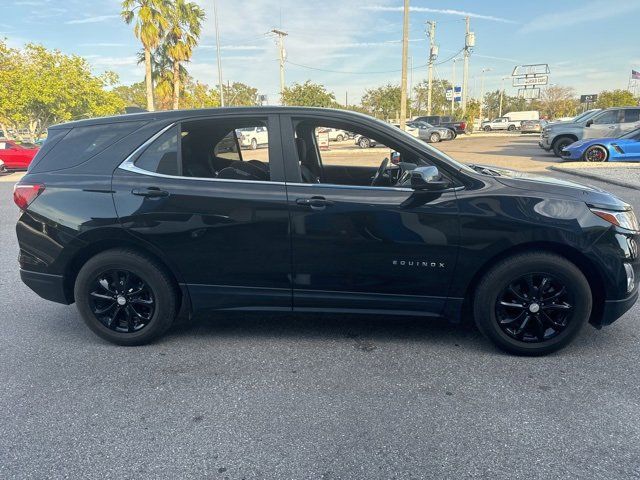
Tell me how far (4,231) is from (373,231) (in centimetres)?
746

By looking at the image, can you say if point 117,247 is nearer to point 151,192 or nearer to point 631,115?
point 151,192

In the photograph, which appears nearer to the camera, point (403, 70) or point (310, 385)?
point (310, 385)

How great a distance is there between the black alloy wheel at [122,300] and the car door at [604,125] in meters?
18.4

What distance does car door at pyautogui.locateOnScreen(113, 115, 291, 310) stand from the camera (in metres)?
3.26

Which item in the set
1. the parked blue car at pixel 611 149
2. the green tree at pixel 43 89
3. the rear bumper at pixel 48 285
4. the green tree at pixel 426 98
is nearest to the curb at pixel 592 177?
the parked blue car at pixel 611 149

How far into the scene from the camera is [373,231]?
3162 millimetres

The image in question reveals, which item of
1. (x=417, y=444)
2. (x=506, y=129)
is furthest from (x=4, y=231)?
(x=506, y=129)

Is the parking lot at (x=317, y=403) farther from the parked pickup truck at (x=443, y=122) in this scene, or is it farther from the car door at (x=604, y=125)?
the parked pickup truck at (x=443, y=122)

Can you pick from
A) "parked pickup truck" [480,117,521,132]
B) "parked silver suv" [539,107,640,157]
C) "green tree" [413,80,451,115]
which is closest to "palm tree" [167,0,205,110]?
"parked silver suv" [539,107,640,157]

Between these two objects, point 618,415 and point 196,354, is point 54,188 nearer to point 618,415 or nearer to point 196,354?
point 196,354

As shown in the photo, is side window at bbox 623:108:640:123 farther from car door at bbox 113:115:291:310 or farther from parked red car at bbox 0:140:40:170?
parked red car at bbox 0:140:40:170

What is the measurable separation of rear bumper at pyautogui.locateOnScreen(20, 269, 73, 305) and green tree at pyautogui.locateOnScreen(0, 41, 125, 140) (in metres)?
30.7

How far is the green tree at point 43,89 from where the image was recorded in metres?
28.4

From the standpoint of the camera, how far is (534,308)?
316 centimetres
